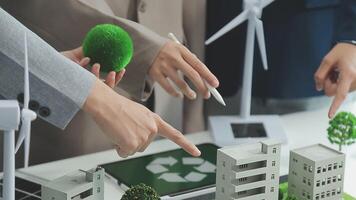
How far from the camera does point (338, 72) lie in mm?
1430

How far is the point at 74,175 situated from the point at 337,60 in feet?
2.18

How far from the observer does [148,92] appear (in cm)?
Result: 136

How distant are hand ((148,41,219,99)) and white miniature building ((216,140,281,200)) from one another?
0.46 feet

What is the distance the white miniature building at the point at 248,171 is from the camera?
1102 mm

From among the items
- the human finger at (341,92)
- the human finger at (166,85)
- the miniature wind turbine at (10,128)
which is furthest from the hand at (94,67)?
the human finger at (341,92)

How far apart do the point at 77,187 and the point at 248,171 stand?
28cm

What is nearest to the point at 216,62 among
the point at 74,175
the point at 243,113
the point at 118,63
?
the point at 243,113

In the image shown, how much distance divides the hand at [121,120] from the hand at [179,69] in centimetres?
22

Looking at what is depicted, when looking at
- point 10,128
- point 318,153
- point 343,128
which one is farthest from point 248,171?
point 10,128

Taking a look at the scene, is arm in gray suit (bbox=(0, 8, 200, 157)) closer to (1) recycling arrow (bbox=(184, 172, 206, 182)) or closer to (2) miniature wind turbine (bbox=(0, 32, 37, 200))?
(2) miniature wind turbine (bbox=(0, 32, 37, 200))

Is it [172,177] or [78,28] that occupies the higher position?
[78,28]

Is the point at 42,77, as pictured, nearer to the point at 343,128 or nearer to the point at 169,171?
the point at 169,171

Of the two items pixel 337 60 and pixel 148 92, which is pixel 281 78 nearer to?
pixel 337 60

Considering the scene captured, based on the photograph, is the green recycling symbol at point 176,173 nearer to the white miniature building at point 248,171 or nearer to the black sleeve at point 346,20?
the white miniature building at point 248,171
